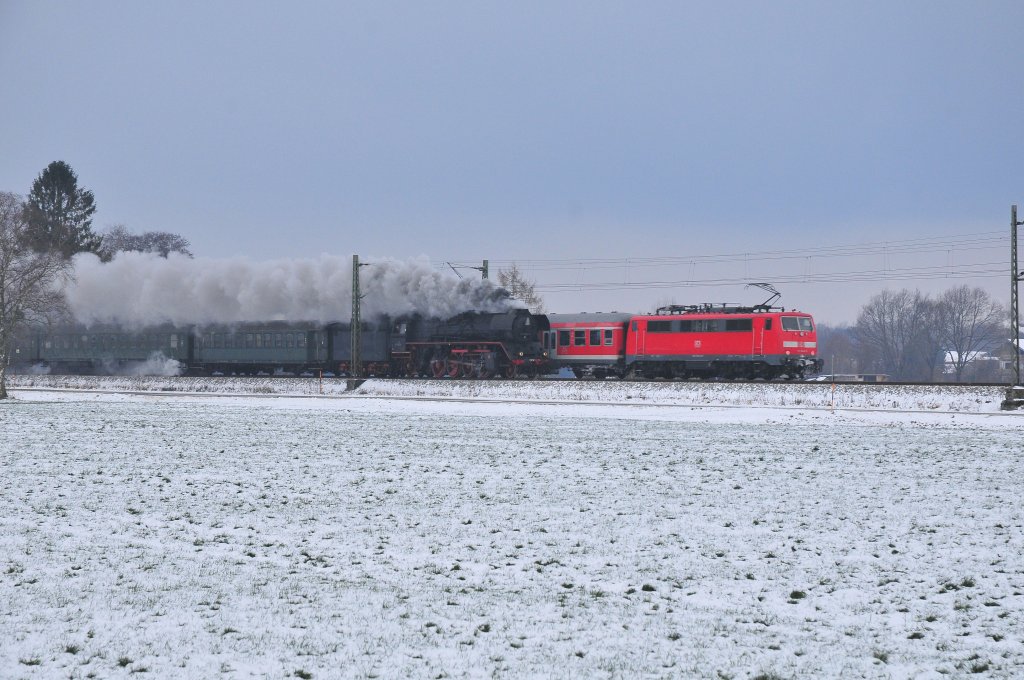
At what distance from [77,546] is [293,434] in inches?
524

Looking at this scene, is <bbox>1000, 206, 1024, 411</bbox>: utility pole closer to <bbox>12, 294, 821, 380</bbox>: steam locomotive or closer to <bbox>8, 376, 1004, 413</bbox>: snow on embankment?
<bbox>8, 376, 1004, 413</bbox>: snow on embankment

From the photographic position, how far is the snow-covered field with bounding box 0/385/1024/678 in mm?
7074

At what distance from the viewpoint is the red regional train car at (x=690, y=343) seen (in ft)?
142

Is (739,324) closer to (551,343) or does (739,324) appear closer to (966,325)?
(551,343)

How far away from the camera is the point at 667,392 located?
3966 cm

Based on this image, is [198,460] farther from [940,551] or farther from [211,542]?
[940,551]

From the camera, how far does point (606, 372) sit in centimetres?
5050

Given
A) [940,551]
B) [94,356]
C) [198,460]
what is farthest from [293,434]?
[94,356]

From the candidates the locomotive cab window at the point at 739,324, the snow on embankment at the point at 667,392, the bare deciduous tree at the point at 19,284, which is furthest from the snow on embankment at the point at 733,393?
the bare deciduous tree at the point at 19,284

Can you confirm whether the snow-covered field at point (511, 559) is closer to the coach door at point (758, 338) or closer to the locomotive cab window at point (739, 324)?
the coach door at point (758, 338)

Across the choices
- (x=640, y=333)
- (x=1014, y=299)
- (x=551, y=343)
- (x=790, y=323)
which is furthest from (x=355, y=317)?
(x=1014, y=299)

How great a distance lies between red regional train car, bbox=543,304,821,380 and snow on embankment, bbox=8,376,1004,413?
3998 mm

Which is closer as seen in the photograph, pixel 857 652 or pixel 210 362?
pixel 857 652

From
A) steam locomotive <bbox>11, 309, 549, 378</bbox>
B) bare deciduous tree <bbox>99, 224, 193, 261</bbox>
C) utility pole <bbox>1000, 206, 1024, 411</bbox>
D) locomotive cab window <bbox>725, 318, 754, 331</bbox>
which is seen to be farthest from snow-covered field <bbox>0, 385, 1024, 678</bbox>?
bare deciduous tree <bbox>99, 224, 193, 261</bbox>
